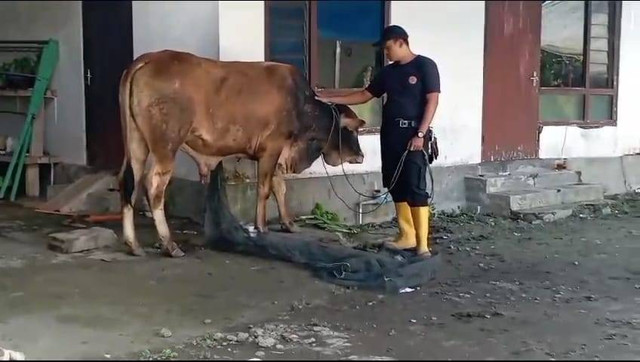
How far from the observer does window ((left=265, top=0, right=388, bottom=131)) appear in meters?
8.05

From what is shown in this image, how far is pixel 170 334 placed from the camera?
4.80 m

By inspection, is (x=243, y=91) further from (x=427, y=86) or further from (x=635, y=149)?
(x=635, y=149)

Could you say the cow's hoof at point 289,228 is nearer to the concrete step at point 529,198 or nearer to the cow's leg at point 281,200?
the cow's leg at point 281,200

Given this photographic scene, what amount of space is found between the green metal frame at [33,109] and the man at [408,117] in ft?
14.1

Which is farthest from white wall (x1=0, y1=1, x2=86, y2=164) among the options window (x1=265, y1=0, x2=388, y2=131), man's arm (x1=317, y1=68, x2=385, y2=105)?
man's arm (x1=317, y1=68, x2=385, y2=105)

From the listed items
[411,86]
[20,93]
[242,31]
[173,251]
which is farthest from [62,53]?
[411,86]

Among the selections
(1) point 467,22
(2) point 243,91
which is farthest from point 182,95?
(1) point 467,22

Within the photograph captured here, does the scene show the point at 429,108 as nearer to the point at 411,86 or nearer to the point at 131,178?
the point at 411,86

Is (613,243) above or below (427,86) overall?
below

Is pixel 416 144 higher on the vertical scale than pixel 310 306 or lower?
higher

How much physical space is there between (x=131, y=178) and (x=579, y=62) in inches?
244

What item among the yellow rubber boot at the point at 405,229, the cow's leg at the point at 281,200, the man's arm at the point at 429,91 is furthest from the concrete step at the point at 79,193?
the man's arm at the point at 429,91

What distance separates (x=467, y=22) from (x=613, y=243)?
9.47ft

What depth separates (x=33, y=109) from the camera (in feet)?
30.2
